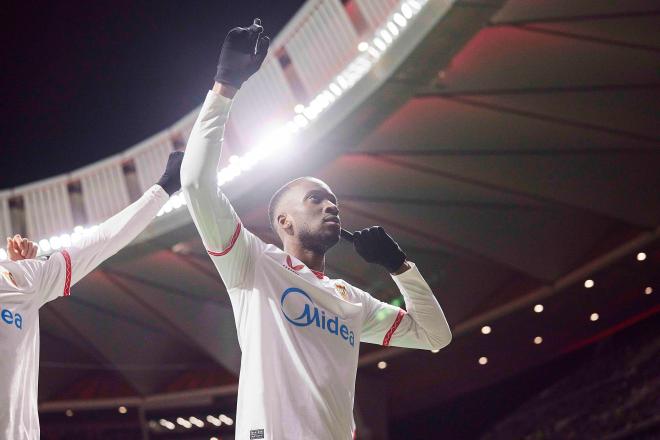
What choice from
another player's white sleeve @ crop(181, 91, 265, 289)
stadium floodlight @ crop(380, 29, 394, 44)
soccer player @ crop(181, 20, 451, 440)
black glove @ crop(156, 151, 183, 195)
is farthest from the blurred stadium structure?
another player's white sleeve @ crop(181, 91, 265, 289)

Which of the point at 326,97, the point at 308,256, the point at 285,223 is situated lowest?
the point at 308,256

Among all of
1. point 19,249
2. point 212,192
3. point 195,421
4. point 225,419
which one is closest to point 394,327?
point 212,192

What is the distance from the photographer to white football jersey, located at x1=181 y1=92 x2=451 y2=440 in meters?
2.71

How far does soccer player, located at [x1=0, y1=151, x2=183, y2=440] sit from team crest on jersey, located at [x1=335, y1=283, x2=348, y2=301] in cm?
99

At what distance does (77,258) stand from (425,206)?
295 inches

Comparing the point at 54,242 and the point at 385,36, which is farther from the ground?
the point at 54,242

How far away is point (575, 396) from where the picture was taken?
43.5ft

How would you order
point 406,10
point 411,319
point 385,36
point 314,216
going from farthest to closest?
point 385,36
point 406,10
point 411,319
point 314,216

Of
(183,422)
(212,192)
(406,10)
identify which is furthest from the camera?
(183,422)

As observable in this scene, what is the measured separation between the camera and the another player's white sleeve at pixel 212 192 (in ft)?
9.03

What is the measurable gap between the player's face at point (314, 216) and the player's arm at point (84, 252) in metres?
0.84

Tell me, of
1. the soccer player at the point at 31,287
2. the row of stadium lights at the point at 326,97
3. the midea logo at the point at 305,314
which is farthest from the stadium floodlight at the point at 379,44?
the midea logo at the point at 305,314

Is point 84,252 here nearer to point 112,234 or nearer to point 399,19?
point 112,234

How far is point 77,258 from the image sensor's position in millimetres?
3641
